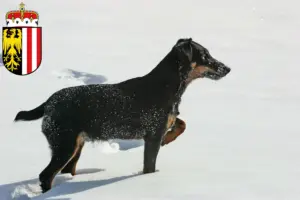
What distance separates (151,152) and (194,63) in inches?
39.8

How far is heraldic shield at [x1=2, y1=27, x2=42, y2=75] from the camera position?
9.52 m

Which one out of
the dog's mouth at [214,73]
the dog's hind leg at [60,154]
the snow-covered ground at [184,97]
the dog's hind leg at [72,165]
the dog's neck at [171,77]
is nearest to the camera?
the snow-covered ground at [184,97]

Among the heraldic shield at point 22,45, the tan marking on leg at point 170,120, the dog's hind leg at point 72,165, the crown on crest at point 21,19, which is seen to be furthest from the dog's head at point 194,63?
the crown on crest at point 21,19

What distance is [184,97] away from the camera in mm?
10828

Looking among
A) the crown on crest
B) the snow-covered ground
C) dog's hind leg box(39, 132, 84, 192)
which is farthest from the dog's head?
the crown on crest

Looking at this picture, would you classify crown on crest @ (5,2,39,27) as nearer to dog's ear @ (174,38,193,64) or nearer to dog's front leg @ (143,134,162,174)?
dog's ear @ (174,38,193,64)

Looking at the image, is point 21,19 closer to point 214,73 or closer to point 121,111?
point 121,111

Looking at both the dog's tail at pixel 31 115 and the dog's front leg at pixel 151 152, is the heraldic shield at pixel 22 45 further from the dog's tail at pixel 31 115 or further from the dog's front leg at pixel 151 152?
the dog's front leg at pixel 151 152

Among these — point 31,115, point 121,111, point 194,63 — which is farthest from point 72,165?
point 194,63

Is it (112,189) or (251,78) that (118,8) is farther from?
(112,189)

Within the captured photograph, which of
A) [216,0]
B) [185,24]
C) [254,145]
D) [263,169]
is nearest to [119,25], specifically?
[185,24]

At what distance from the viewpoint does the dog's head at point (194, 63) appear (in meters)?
6.01

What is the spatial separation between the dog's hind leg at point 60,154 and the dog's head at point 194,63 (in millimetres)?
1259

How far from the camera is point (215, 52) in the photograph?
1505cm
